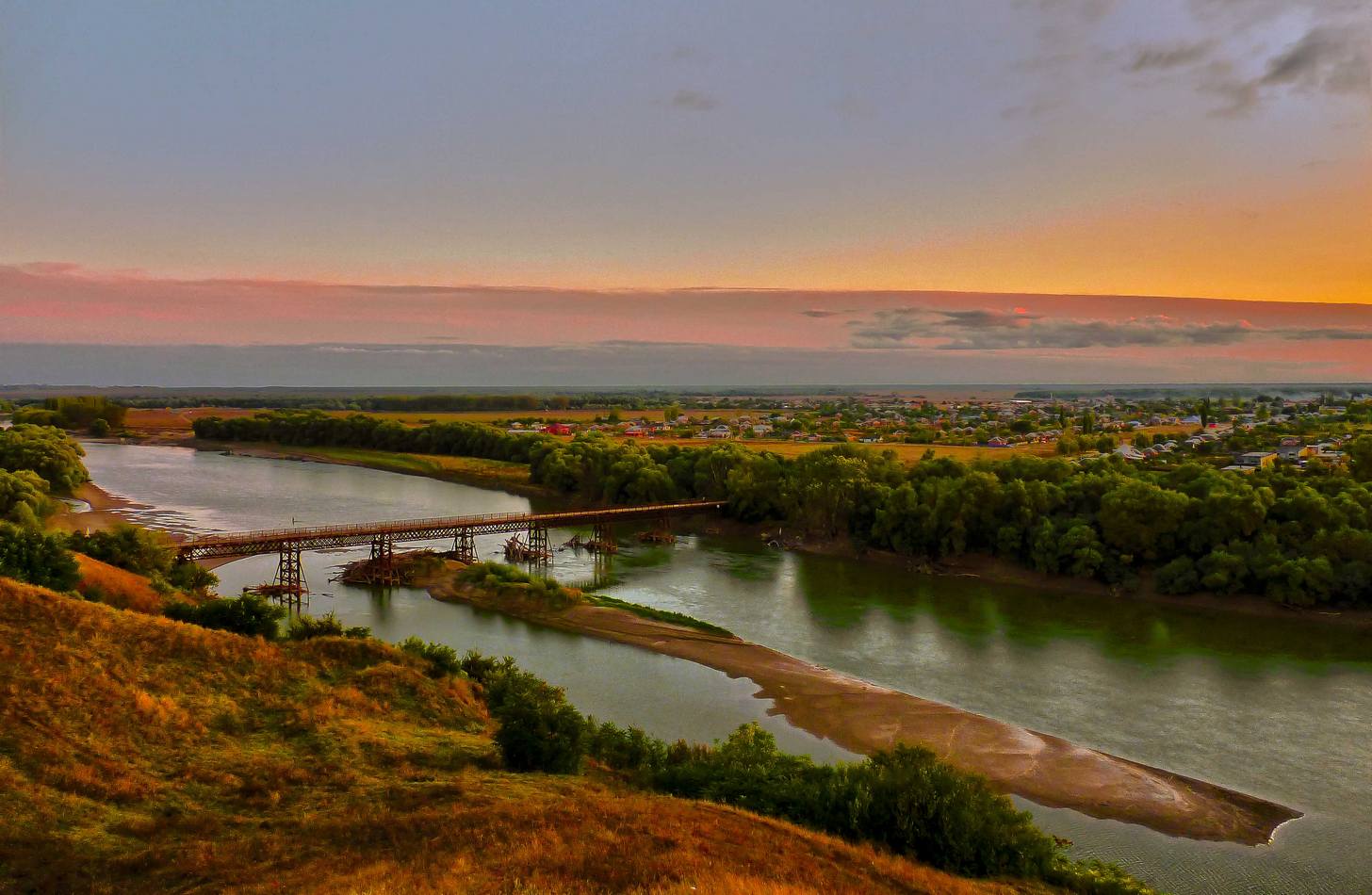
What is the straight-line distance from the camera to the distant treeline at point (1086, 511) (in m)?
45.9

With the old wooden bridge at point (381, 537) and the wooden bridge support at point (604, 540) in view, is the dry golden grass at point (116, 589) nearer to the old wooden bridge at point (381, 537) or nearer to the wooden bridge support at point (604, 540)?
the old wooden bridge at point (381, 537)

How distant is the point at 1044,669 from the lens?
36.2m

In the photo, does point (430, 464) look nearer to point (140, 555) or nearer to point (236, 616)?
point (140, 555)

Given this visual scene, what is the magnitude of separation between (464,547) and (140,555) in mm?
18815

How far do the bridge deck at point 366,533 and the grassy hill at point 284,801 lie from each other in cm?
2224

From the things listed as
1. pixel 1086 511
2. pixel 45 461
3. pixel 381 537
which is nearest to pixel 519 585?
pixel 381 537

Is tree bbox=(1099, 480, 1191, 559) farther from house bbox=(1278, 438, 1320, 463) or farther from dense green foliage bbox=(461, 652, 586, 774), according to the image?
dense green foliage bbox=(461, 652, 586, 774)

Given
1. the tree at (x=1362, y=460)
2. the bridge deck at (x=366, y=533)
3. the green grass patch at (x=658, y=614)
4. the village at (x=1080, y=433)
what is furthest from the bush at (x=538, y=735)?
the tree at (x=1362, y=460)

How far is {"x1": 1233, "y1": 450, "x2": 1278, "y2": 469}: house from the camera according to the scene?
2736 inches

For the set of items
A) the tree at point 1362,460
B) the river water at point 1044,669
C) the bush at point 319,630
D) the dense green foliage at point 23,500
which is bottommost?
the river water at point 1044,669

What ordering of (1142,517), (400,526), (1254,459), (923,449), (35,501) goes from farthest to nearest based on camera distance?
(923,449) < (1254,459) < (35,501) < (400,526) < (1142,517)

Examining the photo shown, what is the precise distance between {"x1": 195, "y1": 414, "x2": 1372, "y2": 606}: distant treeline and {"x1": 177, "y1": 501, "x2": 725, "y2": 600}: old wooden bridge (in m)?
8.99

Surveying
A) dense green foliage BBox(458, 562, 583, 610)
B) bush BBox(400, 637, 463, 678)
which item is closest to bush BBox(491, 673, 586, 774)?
bush BBox(400, 637, 463, 678)

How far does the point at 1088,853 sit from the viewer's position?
853 inches
